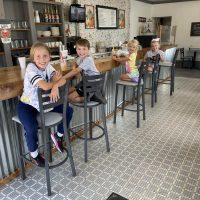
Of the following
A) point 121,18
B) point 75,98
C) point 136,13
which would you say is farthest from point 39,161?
point 136,13

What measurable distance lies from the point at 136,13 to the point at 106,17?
2.68 metres

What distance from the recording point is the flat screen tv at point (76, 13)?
232 inches

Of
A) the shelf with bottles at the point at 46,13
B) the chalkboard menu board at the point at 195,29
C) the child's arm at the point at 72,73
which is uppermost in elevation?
the shelf with bottles at the point at 46,13

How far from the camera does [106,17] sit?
306 inches

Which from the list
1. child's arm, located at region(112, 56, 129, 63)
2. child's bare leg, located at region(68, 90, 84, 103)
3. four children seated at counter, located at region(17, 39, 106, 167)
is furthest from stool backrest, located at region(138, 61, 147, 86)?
four children seated at counter, located at region(17, 39, 106, 167)

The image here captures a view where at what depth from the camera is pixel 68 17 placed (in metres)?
6.05

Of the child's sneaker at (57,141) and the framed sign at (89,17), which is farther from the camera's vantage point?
the framed sign at (89,17)

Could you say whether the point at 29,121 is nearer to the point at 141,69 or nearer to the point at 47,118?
the point at 47,118

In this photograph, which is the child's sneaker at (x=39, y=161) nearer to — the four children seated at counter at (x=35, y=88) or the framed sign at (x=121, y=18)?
the four children seated at counter at (x=35, y=88)

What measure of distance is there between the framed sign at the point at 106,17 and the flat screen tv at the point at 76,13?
1.17 meters

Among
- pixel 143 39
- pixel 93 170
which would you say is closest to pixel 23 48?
pixel 93 170

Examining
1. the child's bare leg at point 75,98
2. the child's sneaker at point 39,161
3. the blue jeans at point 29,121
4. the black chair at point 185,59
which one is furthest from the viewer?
the black chair at point 185,59

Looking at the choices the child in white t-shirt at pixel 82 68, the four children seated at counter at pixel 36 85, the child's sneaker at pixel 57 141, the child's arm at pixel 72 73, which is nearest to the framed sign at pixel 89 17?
the child in white t-shirt at pixel 82 68

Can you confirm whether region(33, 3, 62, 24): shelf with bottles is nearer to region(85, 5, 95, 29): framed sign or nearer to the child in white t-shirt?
region(85, 5, 95, 29): framed sign
